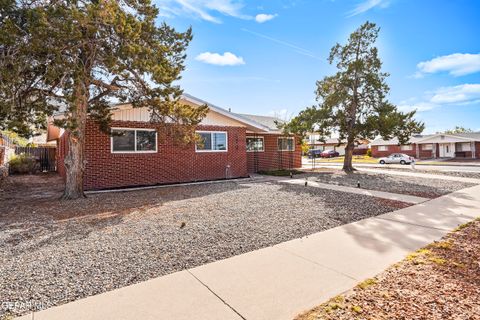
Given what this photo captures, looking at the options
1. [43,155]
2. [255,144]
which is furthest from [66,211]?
[43,155]

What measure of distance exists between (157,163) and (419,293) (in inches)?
414

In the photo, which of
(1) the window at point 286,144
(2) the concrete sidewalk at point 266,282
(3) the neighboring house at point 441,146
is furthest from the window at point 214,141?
(3) the neighboring house at point 441,146

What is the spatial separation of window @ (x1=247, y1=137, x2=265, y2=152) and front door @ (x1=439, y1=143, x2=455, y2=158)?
36.6 metres

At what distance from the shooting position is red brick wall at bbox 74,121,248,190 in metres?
10.1

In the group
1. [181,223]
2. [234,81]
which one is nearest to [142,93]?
[181,223]

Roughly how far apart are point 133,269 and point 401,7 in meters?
13.4

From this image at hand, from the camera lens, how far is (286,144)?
19.6m

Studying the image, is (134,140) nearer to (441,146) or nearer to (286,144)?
(286,144)

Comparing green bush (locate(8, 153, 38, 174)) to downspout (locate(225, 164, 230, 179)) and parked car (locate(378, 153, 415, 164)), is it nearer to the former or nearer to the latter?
downspout (locate(225, 164, 230, 179))

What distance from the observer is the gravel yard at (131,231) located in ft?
10.4

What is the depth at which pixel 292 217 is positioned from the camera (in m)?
6.20

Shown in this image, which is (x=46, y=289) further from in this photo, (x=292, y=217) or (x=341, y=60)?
(x=341, y=60)

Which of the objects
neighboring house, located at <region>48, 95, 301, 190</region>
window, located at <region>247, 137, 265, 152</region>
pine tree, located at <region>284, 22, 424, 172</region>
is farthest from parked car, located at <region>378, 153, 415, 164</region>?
neighboring house, located at <region>48, 95, 301, 190</region>

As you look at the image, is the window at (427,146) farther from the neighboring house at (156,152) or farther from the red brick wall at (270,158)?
the neighboring house at (156,152)
